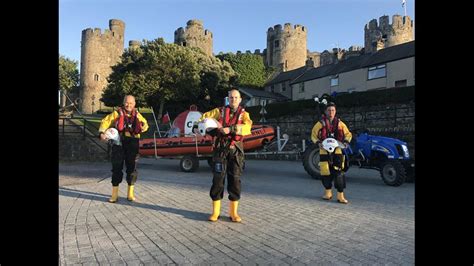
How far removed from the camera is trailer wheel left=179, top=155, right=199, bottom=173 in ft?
40.7

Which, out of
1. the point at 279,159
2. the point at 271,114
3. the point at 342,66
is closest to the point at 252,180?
the point at 279,159

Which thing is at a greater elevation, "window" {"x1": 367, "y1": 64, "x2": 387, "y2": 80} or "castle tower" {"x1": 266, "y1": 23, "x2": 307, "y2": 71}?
"castle tower" {"x1": 266, "y1": 23, "x2": 307, "y2": 71}

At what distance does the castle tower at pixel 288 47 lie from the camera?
61281 mm

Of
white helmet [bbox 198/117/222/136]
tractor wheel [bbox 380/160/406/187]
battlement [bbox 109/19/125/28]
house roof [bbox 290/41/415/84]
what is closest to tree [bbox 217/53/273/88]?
house roof [bbox 290/41/415/84]

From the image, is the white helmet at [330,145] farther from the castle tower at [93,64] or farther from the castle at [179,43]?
the castle tower at [93,64]

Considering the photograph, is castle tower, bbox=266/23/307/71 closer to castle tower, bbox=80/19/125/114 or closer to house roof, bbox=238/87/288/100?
house roof, bbox=238/87/288/100

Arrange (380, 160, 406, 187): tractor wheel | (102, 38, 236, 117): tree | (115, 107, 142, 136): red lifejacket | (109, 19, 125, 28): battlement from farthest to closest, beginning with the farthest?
(109, 19, 125, 28): battlement
(102, 38, 236, 117): tree
(380, 160, 406, 187): tractor wheel
(115, 107, 142, 136): red lifejacket

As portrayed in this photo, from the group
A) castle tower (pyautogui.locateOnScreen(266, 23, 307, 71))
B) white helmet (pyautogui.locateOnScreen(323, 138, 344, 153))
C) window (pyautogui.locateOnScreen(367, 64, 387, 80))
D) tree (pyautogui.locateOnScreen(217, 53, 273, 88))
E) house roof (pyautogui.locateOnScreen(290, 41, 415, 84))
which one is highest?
castle tower (pyautogui.locateOnScreen(266, 23, 307, 71))

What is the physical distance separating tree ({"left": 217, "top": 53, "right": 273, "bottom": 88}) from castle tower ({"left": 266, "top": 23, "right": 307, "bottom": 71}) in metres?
6.30

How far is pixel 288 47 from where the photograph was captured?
61562 millimetres

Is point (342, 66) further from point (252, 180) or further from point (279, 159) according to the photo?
point (252, 180)
